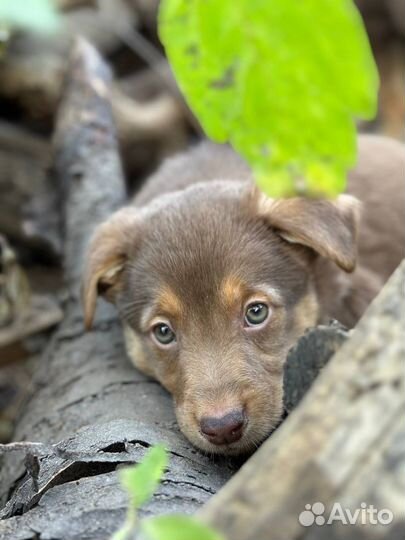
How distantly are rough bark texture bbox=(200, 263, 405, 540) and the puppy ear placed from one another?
1806 mm

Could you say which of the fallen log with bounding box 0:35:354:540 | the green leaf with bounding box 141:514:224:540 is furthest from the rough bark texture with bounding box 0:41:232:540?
the green leaf with bounding box 141:514:224:540

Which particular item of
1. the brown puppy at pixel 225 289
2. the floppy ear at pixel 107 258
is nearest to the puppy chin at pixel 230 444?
the brown puppy at pixel 225 289

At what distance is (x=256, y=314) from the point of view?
11.3ft

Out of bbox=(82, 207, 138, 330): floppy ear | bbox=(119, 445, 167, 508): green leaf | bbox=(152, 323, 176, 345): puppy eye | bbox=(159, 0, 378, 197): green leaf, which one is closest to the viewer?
bbox=(159, 0, 378, 197): green leaf

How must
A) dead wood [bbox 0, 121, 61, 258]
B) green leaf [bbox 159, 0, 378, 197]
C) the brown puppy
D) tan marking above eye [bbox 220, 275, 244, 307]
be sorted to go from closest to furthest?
green leaf [bbox 159, 0, 378, 197]
the brown puppy
tan marking above eye [bbox 220, 275, 244, 307]
dead wood [bbox 0, 121, 61, 258]

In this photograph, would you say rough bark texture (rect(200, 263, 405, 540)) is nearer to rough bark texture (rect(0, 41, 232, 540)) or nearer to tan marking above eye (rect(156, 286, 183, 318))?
rough bark texture (rect(0, 41, 232, 540))

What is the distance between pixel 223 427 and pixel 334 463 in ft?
4.69

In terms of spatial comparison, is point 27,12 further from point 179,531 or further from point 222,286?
point 222,286

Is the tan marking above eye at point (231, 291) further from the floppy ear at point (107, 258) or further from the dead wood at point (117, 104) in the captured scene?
the dead wood at point (117, 104)

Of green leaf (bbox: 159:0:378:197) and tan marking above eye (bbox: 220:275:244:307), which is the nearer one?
green leaf (bbox: 159:0:378:197)

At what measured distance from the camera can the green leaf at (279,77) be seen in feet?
3.95

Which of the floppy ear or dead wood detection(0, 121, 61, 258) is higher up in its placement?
the floppy ear

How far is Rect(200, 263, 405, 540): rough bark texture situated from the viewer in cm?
147

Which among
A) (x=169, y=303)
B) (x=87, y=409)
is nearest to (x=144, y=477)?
(x=87, y=409)
